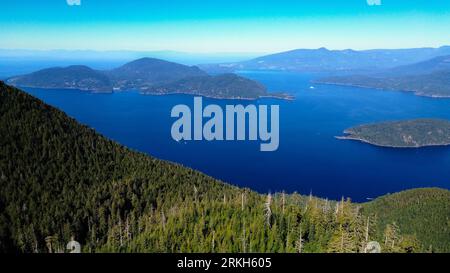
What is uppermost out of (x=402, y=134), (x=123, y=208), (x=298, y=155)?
(x=123, y=208)

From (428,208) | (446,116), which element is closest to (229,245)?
(428,208)

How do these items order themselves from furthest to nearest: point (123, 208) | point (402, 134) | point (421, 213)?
point (402, 134) < point (421, 213) < point (123, 208)

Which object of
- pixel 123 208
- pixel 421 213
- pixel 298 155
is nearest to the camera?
pixel 123 208

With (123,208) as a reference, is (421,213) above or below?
below

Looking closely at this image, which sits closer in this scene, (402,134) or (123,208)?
(123,208)

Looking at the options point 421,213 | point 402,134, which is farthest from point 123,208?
point 402,134

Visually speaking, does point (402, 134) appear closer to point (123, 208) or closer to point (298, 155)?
point (298, 155)

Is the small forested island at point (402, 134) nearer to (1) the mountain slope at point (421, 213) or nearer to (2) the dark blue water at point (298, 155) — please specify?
(2) the dark blue water at point (298, 155)

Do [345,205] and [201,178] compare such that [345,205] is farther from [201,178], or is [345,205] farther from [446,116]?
[446,116]
